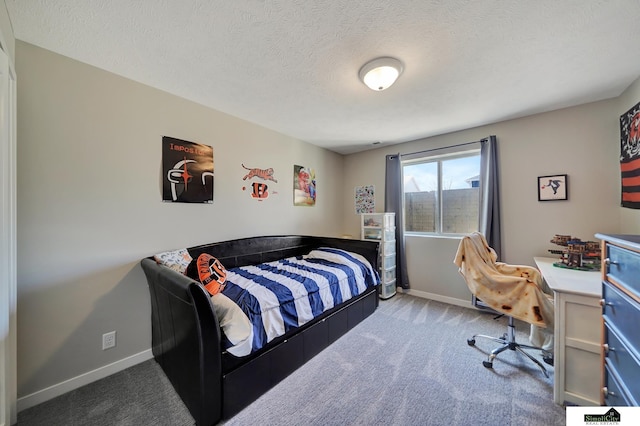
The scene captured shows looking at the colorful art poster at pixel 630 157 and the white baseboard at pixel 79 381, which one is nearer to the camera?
the white baseboard at pixel 79 381

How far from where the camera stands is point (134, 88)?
2.00m

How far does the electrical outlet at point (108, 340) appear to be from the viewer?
1.84 m

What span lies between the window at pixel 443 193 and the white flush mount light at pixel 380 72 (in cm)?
202

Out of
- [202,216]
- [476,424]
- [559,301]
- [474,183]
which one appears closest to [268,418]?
[476,424]

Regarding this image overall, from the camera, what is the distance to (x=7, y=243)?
4.23 ft

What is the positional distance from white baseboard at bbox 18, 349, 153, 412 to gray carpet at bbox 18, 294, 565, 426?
47 mm

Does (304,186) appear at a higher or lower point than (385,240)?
higher

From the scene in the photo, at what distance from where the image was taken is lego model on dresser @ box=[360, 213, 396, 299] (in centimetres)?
342

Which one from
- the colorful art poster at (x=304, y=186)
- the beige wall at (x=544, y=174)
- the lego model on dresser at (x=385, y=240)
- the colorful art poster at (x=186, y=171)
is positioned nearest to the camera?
the colorful art poster at (x=186, y=171)

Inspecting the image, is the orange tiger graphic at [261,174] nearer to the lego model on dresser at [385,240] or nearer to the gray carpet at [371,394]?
the lego model on dresser at [385,240]

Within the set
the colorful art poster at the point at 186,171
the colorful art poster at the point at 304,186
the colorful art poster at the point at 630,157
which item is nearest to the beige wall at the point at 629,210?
the colorful art poster at the point at 630,157

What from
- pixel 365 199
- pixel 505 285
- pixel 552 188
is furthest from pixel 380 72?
pixel 365 199

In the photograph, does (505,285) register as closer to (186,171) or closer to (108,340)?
(186,171)

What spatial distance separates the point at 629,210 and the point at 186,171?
421 centimetres
